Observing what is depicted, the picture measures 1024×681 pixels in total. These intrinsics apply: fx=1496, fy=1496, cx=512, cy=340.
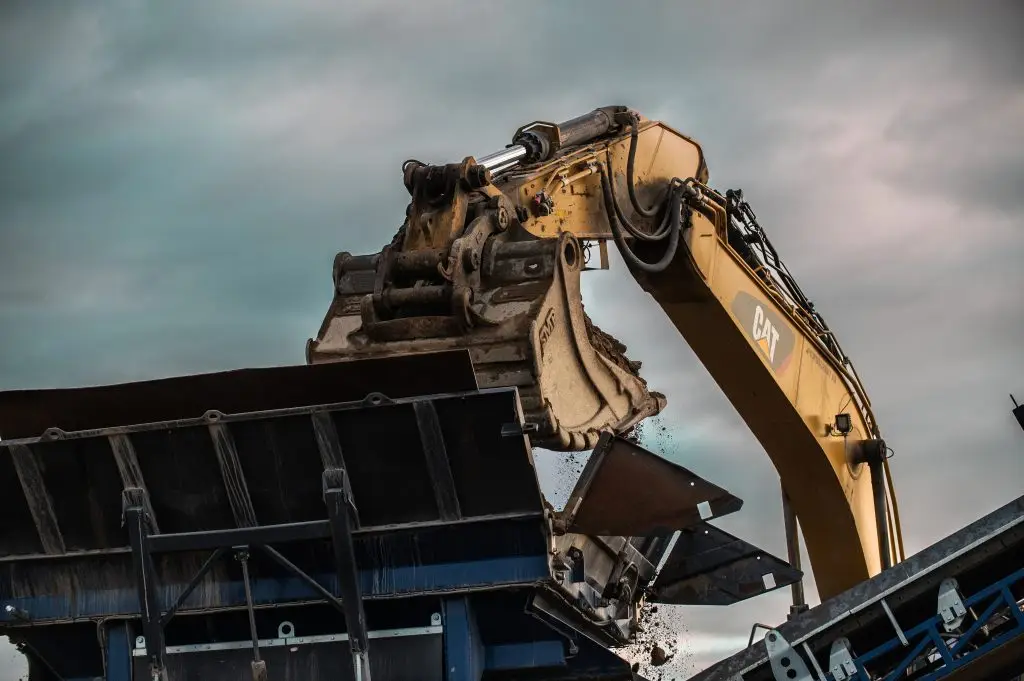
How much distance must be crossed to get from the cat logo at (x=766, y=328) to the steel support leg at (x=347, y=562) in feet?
14.7

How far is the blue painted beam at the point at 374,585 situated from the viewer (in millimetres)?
7215

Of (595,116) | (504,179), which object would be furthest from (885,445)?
(504,179)

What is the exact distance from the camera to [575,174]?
927cm

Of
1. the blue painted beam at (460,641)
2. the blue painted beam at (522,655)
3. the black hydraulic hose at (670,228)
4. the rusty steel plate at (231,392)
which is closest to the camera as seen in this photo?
the rusty steel plate at (231,392)

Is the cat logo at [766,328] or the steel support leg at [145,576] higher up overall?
the cat logo at [766,328]

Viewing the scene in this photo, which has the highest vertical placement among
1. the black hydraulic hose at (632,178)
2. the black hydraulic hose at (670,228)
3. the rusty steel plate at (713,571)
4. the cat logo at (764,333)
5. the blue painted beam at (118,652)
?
the black hydraulic hose at (632,178)

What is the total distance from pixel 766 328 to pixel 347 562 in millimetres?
4909

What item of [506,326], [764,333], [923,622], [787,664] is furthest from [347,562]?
[764,333]

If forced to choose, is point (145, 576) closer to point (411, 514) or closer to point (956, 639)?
point (411, 514)

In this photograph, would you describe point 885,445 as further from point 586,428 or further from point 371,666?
point 371,666

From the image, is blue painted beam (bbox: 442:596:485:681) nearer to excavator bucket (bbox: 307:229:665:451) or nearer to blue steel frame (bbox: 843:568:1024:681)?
excavator bucket (bbox: 307:229:665:451)

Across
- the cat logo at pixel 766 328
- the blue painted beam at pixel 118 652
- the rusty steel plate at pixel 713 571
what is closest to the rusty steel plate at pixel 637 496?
the rusty steel plate at pixel 713 571

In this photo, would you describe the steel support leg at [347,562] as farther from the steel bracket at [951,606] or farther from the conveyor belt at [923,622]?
the steel bracket at [951,606]

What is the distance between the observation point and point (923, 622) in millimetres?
7523
